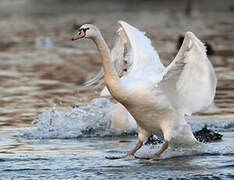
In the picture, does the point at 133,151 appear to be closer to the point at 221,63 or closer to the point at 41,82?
the point at 41,82

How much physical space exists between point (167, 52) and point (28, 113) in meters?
10.5

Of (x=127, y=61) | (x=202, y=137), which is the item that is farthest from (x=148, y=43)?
(x=202, y=137)

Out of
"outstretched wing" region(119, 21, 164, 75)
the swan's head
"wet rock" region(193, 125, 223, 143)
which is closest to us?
the swan's head

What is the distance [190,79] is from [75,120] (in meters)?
3.42

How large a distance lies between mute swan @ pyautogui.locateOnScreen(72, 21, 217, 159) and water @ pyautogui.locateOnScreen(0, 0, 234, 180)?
425 mm

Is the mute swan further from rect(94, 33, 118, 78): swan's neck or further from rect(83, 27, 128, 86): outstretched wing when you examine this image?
rect(83, 27, 128, 86): outstretched wing

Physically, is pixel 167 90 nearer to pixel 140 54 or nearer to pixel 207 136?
pixel 140 54

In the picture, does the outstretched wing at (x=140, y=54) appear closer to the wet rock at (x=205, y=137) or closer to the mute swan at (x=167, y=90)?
the mute swan at (x=167, y=90)

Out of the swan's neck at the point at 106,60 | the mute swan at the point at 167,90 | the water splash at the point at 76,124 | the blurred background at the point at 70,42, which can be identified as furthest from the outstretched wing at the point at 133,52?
the blurred background at the point at 70,42

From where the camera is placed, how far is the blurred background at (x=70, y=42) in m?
15.8

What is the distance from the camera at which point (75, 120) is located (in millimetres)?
12492

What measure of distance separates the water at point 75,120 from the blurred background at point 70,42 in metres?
0.03

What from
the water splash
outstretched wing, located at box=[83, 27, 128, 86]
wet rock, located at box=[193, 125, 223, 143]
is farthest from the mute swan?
the water splash

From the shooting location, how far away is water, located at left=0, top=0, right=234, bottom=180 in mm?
9203
